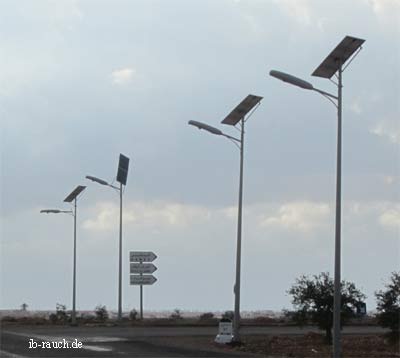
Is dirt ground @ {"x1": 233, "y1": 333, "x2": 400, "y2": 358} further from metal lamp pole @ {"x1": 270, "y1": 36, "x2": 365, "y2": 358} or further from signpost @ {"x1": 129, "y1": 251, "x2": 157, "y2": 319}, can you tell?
signpost @ {"x1": 129, "y1": 251, "x2": 157, "y2": 319}

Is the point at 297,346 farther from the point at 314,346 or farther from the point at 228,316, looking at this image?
the point at 228,316

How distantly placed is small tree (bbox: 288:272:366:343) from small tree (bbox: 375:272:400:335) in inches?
71.3

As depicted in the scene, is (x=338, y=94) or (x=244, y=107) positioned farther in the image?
(x=244, y=107)

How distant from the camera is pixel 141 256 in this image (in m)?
53.7

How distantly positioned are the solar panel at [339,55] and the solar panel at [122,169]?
26.8 m

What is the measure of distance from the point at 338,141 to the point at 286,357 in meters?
7.57

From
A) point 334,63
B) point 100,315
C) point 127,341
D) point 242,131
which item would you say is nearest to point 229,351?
point 127,341

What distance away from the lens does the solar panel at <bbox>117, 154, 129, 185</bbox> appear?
168 ft

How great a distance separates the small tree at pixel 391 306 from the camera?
1216 inches

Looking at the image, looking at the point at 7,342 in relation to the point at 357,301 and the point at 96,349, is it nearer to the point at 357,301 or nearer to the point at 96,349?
the point at 96,349

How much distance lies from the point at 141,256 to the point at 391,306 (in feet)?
80.8

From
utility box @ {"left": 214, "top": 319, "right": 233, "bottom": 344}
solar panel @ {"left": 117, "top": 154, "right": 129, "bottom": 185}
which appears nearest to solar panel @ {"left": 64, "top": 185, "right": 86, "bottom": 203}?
solar panel @ {"left": 117, "top": 154, "right": 129, "bottom": 185}

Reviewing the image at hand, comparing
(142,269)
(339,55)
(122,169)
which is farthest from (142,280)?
(339,55)

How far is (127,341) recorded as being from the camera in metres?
33.4
